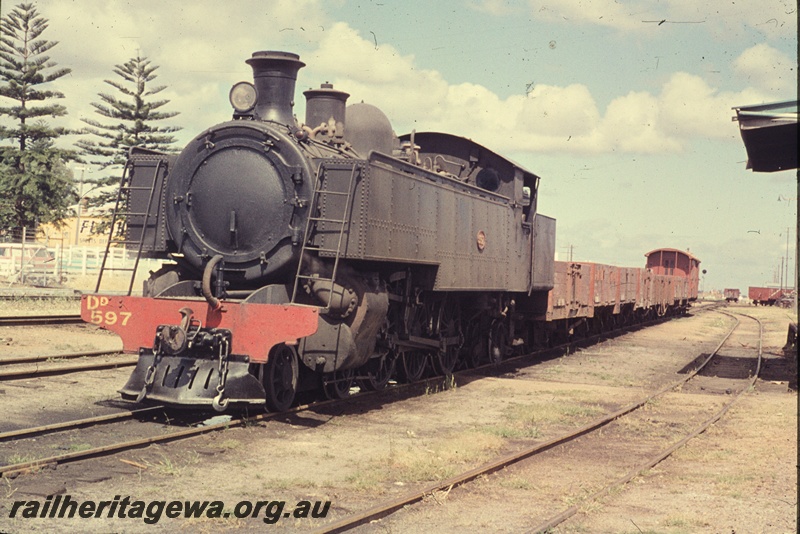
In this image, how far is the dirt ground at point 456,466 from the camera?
5746 mm

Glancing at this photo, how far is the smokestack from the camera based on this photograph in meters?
9.57

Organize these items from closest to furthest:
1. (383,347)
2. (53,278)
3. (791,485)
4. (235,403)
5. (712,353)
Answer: (791,485) < (235,403) < (383,347) < (712,353) < (53,278)

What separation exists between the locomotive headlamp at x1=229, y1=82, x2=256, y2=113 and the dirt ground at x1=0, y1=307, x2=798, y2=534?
11.3ft

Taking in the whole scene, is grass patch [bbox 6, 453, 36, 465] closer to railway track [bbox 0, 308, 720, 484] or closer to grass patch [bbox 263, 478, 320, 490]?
railway track [bbox 0, 308, 720, 484]

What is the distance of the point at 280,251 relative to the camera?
9.05 m

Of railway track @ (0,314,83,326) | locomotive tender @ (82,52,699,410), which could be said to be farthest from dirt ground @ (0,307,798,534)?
railway track @ (0,314,83,326)

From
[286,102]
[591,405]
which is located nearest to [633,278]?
[591,405]

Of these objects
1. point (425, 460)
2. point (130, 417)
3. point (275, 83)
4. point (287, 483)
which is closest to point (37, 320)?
point (130, 417)

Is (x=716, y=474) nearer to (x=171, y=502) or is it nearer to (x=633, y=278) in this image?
(x=171, y=502)

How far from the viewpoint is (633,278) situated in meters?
27.1

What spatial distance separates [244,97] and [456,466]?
4772 millimetres

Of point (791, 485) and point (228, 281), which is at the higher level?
point (228, 281)

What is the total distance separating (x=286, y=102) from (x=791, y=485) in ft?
21.0

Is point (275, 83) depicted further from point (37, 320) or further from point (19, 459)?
point (37, 320)
